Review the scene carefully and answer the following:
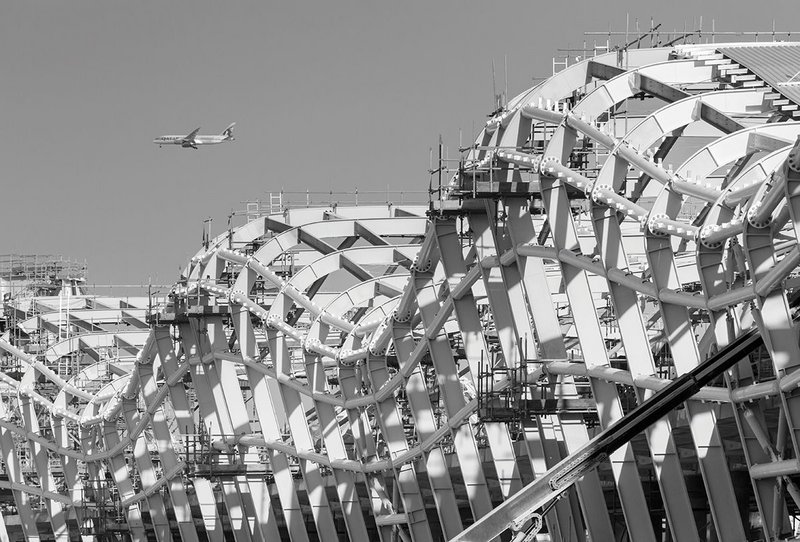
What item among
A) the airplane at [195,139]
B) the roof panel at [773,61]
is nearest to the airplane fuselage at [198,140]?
the airplane at [195,139]

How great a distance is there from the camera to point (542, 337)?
41.3m

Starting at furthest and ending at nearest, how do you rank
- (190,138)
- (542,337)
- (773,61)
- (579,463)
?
(190,138) → (773,61) → (542,337) → (579,463)

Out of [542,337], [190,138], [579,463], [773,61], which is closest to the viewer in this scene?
[579,463]

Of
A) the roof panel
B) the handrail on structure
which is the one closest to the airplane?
the roof panel

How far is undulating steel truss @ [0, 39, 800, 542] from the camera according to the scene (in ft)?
108

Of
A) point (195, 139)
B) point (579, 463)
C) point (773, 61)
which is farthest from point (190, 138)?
point (579, 463)

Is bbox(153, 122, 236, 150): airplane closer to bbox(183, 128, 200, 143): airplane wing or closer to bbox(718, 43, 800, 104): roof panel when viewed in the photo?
bbox(183, 128, 200, 143): airplane wing

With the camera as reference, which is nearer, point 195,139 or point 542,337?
point 542,337

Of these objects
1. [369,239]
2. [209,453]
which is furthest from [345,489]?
[369,239]

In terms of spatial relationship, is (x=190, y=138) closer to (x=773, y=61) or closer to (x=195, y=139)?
(x=195, y=139)

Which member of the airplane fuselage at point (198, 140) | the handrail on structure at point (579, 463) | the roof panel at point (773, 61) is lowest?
the airplane fuselage at point (198, 140)

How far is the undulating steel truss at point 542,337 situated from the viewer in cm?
3306

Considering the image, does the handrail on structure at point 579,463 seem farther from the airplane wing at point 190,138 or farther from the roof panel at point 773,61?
the airplane wing at point 190,138

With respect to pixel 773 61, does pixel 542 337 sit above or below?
below
